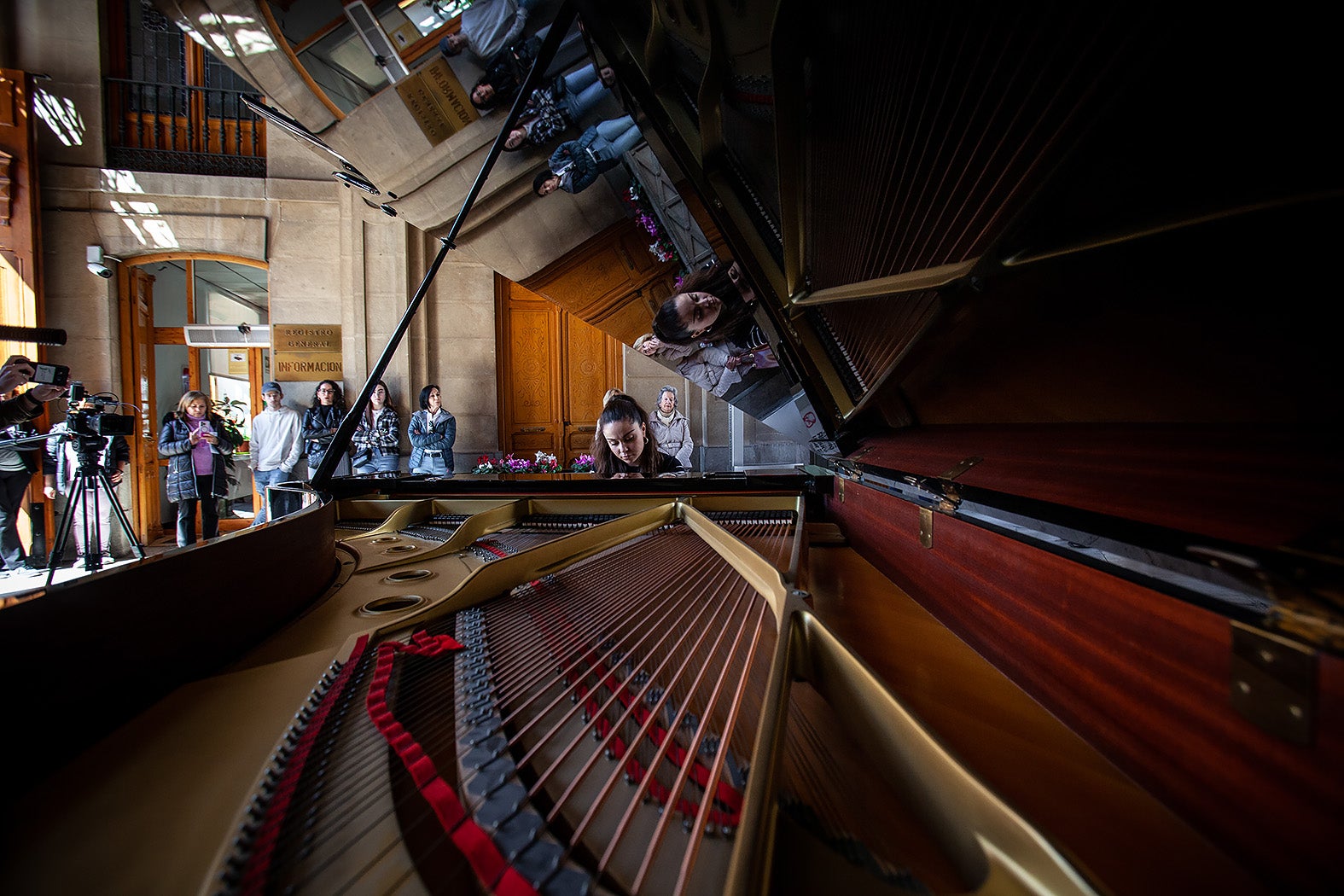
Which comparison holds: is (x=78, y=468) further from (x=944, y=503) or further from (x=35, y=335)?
(x=944, y=503)

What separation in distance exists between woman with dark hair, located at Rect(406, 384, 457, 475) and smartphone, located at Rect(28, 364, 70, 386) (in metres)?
2.95

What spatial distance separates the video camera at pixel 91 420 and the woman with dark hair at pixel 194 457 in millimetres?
1501

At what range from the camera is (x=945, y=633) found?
101cm

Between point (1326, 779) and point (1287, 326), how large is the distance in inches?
25.5

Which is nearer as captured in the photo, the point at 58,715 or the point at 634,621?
the point at 58,715

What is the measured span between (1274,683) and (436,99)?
530 cm

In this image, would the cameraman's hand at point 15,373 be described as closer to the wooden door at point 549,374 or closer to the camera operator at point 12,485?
the camera operator at point 12,485

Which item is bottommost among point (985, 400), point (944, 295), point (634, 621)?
point (634, 621)

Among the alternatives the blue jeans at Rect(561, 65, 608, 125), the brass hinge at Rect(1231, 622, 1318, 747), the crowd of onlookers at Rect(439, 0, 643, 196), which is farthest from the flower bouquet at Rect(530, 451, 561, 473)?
the brass hinge at Rect(1231, 622, 1318, 747)

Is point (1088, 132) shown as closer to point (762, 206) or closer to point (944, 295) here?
point (944, 295)

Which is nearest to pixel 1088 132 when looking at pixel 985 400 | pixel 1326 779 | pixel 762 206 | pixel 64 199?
pixel 1326 779

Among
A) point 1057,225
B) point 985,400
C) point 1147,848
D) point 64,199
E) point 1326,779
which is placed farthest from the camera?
point 64,199

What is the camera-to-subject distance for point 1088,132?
685 mm

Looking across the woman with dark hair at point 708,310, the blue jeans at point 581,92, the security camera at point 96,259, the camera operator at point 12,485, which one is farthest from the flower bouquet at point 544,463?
the security camera at point 96,259
